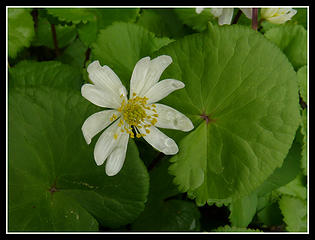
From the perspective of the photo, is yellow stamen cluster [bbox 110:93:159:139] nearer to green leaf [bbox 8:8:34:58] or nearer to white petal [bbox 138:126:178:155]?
white petal [bbox 138:126:178:155]

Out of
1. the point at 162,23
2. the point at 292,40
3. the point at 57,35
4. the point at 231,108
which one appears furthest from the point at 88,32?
the point at 292,40

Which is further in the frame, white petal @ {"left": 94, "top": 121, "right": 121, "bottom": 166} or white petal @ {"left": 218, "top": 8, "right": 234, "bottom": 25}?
white petal @ {"left": 218, "top": 8, "right": 234, "bottom": 25}

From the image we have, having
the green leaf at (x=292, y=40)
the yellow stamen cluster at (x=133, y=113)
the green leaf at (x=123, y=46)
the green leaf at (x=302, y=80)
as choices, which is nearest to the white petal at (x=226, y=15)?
the green leaf at (x=123, y=46)

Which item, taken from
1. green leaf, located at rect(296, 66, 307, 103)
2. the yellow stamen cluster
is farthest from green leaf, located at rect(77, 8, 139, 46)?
green leaf, located at rect(296, 66, 307, 103)

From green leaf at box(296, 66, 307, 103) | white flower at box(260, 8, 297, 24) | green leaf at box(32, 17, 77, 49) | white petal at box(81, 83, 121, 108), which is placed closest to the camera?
white petal at box(81, 83, 121, 108)

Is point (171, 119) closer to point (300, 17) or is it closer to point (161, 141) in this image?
point (161, 141)

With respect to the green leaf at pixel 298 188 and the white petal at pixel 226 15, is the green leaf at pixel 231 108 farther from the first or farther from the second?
the green leaf at pixel 298 188
